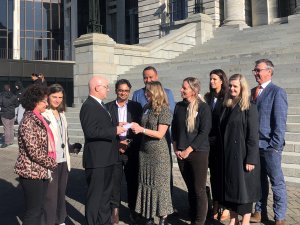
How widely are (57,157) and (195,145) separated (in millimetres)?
1767

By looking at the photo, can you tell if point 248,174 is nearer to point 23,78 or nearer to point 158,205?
point 158,205

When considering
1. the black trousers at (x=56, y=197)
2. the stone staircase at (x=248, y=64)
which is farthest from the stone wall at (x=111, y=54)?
the black trousers at (x=56, y=197)

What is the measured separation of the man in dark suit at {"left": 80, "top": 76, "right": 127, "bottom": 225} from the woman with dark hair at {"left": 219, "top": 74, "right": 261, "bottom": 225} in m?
1.30

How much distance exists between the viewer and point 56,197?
4895mm

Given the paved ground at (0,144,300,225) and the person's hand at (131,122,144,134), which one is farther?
the paved ground at (0,144,300,225)

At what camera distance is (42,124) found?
430 cm

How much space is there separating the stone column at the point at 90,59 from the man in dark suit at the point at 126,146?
948 cm

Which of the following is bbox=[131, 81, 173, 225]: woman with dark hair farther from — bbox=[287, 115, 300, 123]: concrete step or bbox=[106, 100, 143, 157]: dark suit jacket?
bbox=[287, 115, 300, 123]: concrete step

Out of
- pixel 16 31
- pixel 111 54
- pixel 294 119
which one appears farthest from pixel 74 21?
pixel 294 119

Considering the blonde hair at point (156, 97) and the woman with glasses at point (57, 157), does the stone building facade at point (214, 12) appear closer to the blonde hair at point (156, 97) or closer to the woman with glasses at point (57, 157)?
the blonde hair at point (156, 97)

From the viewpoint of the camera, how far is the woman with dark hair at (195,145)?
4.89 m

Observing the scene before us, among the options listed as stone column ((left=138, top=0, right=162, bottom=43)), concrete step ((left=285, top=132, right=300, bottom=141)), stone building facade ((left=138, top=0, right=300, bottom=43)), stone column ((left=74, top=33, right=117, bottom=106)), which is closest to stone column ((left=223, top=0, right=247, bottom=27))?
stone building facade ((left=138, top=0, right=300, bottom=43))

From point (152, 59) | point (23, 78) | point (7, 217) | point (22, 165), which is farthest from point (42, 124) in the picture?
point (23, 78)

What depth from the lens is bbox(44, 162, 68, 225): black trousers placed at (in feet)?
15.6
